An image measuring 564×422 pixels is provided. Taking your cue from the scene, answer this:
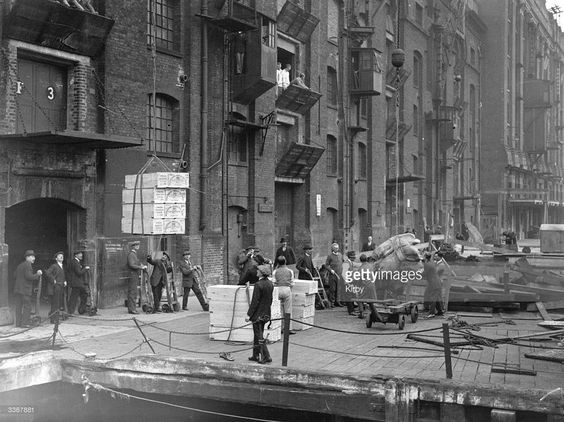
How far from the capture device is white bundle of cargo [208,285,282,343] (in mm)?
12969

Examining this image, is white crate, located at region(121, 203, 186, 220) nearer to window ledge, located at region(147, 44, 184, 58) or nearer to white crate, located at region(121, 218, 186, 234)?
white crate, located at region(121, 218, 186, 234)

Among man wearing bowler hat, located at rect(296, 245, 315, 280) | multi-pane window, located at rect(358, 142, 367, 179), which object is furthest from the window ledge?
multi-pane window, located at rect(358, 142, 367, 179)

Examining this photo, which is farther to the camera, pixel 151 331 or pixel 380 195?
pixel 380 195

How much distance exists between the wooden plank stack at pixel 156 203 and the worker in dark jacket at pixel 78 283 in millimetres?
1521

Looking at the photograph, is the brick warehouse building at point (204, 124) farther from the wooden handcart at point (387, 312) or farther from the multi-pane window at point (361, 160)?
the wooden handcart at point (387, 312)

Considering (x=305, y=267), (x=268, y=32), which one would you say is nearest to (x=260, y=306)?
(x=305, y=267)

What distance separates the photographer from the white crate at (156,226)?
1614 centimetres

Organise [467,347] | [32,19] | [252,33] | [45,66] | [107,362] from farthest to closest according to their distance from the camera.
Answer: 1. [252,33]
2. [45,66]
3. [32,19]
4. [467,347]
5. [107,362]

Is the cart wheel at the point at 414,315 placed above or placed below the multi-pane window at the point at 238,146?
below

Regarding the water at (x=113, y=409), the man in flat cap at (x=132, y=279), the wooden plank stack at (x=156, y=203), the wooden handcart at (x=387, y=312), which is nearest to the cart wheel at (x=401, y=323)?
the wooden handcart at (x=387, y=312)

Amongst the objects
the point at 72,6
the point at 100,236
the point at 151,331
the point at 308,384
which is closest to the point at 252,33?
the point at 72,6

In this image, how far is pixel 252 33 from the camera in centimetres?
2259

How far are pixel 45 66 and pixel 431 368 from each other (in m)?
11.6

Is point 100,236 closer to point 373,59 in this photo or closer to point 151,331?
point 151,331
